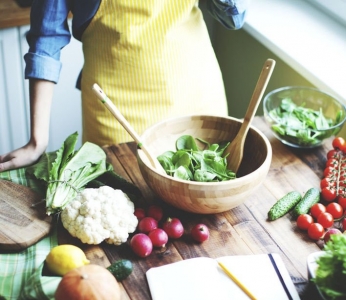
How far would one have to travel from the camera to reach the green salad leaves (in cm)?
121

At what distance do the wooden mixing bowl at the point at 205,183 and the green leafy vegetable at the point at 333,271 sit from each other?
28cm

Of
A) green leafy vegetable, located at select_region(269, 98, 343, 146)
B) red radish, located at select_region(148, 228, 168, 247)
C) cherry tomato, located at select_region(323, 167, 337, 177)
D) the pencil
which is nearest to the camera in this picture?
the pencil

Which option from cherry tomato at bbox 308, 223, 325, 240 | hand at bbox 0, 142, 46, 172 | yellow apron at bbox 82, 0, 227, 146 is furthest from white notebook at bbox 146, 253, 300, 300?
yellow apron at bbox 82, 0, 227, 146

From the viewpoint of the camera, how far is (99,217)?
1141 mm

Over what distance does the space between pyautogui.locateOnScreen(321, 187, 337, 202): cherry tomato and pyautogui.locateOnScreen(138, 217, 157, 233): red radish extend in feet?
1.42

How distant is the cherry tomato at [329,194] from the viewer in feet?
4.26

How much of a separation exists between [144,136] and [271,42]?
0.86 meters

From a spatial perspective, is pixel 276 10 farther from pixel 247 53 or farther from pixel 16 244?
pixel 16 244

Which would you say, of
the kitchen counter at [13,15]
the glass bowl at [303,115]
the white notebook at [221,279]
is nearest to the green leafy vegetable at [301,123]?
the glass bowl at [303,115]

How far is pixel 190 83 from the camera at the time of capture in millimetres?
1643

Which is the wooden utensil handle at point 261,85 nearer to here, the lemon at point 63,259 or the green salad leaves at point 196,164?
the green salad leaves at point 196,164

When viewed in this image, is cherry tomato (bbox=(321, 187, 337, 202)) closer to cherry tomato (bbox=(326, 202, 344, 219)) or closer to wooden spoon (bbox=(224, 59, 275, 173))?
cherry tomato (bbox=(326, 202, 344, 219))

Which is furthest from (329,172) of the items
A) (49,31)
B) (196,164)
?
(49,31)

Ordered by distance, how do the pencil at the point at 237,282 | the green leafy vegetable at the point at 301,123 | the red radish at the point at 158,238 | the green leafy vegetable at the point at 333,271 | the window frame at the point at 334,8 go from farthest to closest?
the window frame at the point at 334,8 → the green leafy vegetable at the point at 301,123 → the red radish at the point at 158,238 → the pencil at the point at 237,282 → the green leafy vegetable at the point at 333,271
